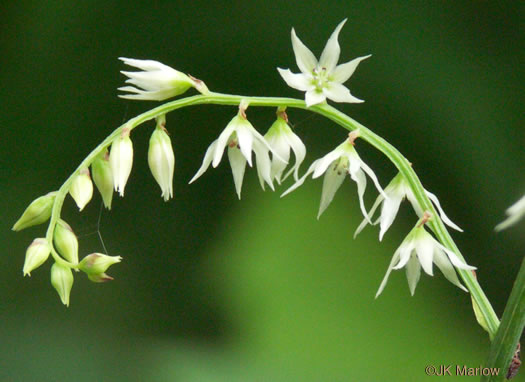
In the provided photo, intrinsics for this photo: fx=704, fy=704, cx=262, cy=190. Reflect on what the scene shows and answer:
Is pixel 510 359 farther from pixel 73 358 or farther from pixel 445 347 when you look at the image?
pixel 73 358

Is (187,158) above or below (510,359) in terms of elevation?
above

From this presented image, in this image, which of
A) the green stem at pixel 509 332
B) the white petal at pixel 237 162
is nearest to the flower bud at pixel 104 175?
the white petal at pixel 237 162

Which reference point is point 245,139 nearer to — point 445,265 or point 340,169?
point 340,169

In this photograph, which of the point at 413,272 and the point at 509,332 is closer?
the point at 509,332

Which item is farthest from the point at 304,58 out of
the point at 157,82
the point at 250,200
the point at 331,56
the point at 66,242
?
the point at 250,200

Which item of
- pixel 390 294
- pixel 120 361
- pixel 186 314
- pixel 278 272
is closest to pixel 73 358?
pixel 120 361

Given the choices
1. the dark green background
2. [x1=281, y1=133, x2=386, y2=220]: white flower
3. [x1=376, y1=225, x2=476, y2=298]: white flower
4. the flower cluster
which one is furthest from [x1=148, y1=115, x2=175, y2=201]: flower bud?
the dark green background
